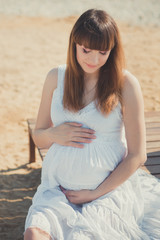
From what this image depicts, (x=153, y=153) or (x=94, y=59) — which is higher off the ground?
(x=94, y=59)

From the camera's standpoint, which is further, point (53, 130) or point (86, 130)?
point (53, 130)

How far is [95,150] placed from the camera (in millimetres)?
2096

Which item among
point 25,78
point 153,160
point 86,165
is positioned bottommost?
point 25,78

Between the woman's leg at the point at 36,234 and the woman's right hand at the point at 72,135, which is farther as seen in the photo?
the woman's right hand at the point at 72,135

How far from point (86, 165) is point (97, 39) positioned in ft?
2.25

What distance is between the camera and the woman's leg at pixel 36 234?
1.80 m

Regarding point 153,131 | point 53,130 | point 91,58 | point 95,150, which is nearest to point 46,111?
point 53,130

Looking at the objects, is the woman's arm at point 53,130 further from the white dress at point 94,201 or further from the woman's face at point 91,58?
the woman's face at point 91,58

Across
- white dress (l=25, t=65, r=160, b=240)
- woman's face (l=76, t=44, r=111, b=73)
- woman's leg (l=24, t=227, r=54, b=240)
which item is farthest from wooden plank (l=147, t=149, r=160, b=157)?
woman's leg (l=24, t=227, r=54, b=240)

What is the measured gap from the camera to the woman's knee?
180cm

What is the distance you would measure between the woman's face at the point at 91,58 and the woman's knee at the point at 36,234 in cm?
87

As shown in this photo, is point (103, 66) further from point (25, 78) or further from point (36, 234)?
point (25, 78)

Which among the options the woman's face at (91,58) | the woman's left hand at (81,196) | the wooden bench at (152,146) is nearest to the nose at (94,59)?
the woman's face at (91,58)

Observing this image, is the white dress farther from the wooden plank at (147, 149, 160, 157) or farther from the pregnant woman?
the wooden plank at (147, 149, 160, 157)
